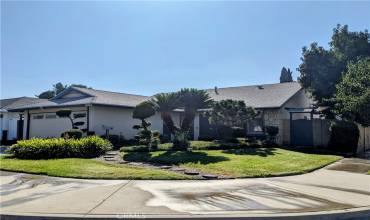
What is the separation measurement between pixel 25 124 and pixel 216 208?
2461 cm

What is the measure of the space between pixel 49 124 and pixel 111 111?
5147 mm

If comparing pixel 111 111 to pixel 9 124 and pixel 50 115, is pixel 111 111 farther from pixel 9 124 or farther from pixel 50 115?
pixel 9 124

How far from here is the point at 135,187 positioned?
927cm

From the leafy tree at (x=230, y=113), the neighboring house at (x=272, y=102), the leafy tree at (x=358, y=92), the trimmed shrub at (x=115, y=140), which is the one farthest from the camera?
the neighboring house at (x=272, y=102)

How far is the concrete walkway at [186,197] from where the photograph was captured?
6.67 meters

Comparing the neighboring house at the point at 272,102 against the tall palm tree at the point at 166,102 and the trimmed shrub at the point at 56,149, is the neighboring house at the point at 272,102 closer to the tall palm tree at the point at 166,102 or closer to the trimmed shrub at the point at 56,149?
the tall palm tree at the point at 166,102

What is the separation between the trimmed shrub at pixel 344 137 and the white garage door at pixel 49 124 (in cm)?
1594

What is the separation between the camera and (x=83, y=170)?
12055 mm

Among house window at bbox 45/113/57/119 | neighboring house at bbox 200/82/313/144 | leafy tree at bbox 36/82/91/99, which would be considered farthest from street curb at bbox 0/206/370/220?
leafy tree at bbox 36/82/91/99

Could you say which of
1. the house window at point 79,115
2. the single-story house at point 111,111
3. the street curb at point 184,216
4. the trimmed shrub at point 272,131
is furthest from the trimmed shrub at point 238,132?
the street curb at point 184,216

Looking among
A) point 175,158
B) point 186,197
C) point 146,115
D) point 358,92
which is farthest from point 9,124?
point 358,92

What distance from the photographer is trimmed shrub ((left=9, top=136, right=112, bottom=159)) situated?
1609 cm

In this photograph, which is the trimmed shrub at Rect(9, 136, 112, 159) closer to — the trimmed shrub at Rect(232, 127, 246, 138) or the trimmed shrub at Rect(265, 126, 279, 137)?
the trimmed shrub at Rect(232, 127, 246, 138)

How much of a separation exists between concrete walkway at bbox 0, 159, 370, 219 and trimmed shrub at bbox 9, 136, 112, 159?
194 inches
